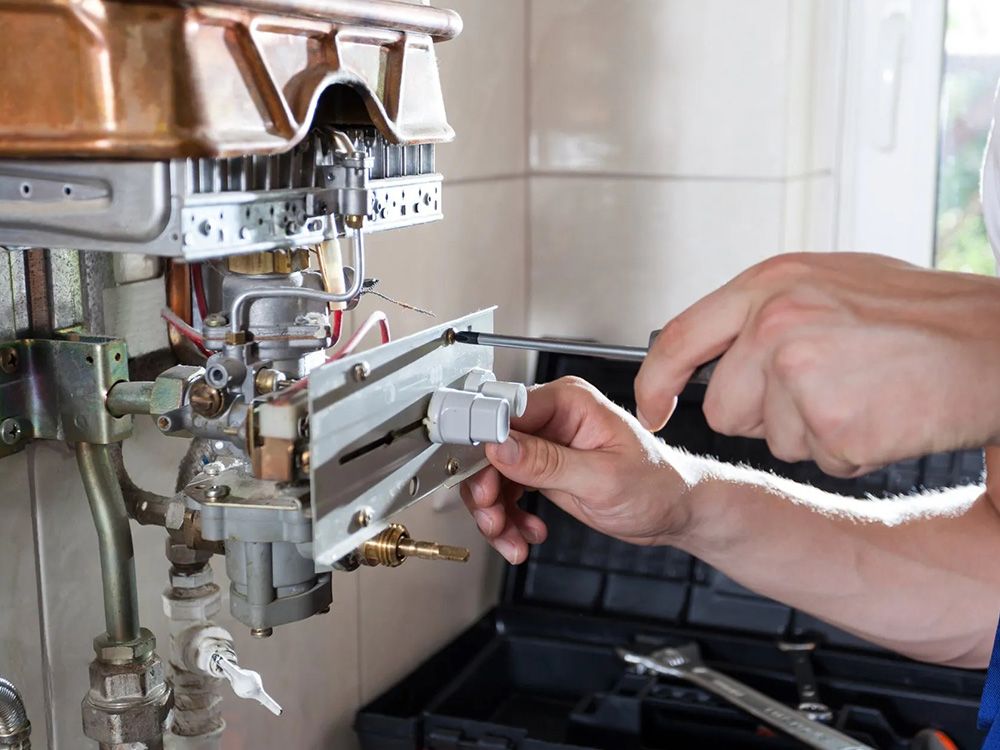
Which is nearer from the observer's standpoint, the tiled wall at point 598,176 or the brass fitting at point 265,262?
the brass fitting at point 265,262

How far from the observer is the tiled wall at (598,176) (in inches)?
45.2

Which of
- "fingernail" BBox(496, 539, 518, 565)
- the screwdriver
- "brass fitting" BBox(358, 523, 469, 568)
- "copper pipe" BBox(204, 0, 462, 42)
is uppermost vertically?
"copper pipe" BBox(204, 0, 462, 42)

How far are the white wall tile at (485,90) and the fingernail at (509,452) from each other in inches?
19.1

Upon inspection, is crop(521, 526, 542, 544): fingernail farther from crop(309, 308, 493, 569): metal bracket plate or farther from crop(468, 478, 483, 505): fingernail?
crop(309, 308, 493, 569): metal bracket plate

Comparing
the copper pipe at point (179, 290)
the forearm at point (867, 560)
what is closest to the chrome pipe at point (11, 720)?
the copper pipe at point (179, 290)

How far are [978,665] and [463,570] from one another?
52 centimetres

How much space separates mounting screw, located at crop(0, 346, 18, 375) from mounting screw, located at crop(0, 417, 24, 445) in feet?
0.08

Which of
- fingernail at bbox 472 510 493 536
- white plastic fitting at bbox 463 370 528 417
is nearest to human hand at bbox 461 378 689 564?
fingernail at bbox 472 510 493 536

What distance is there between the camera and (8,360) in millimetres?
642

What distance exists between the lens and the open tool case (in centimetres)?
106

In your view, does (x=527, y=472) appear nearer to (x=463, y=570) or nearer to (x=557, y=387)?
(x=557, y=387)

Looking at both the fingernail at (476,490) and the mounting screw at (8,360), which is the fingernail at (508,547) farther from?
the mounting screw at (8,360)

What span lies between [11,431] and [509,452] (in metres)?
0.26

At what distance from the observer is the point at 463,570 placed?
4.12 ft
